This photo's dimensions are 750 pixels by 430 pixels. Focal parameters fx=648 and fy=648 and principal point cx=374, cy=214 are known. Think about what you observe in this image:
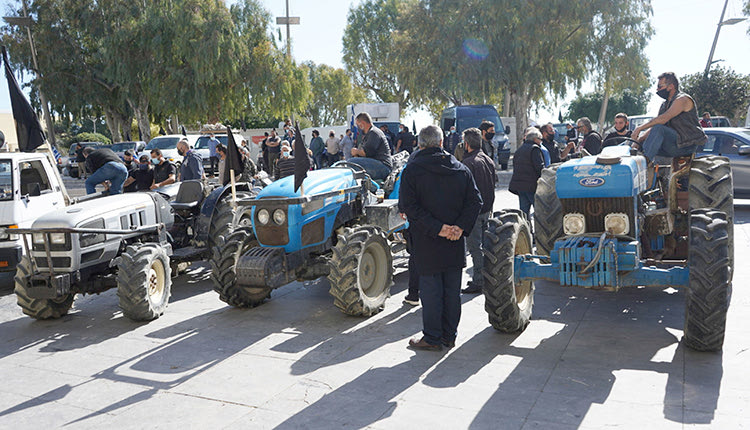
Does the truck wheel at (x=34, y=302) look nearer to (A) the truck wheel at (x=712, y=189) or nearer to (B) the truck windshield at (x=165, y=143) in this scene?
(A) the truck wheel at (x=712, y=189)

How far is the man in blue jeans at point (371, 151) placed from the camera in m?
8.59

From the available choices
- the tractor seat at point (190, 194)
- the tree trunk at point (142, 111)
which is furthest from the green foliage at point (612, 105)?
the tractor seat at point (190, 194)

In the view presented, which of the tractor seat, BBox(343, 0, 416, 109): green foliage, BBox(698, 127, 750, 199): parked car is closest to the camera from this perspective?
the tractor seat

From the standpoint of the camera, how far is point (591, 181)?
5680 mm

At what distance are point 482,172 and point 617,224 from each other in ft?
7.15

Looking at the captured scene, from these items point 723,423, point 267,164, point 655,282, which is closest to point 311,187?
point 655,282

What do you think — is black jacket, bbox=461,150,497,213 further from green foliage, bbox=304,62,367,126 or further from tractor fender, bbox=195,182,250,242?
green foliage, bbox=304,62,367,126

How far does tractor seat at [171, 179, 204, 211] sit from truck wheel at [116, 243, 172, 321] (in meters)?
2.07

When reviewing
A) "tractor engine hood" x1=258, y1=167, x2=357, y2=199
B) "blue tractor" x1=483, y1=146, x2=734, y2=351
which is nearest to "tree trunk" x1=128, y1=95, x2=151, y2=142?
"tractor engine hood" x1=258, y1=167, x2=357, y2=199

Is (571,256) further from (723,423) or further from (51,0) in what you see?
(51,0)

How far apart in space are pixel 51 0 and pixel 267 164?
21416 mm

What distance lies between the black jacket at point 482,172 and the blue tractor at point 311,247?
105cm

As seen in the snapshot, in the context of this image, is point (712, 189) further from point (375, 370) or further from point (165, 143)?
point (165, 143)

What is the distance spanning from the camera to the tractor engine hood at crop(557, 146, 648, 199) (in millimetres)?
5594
